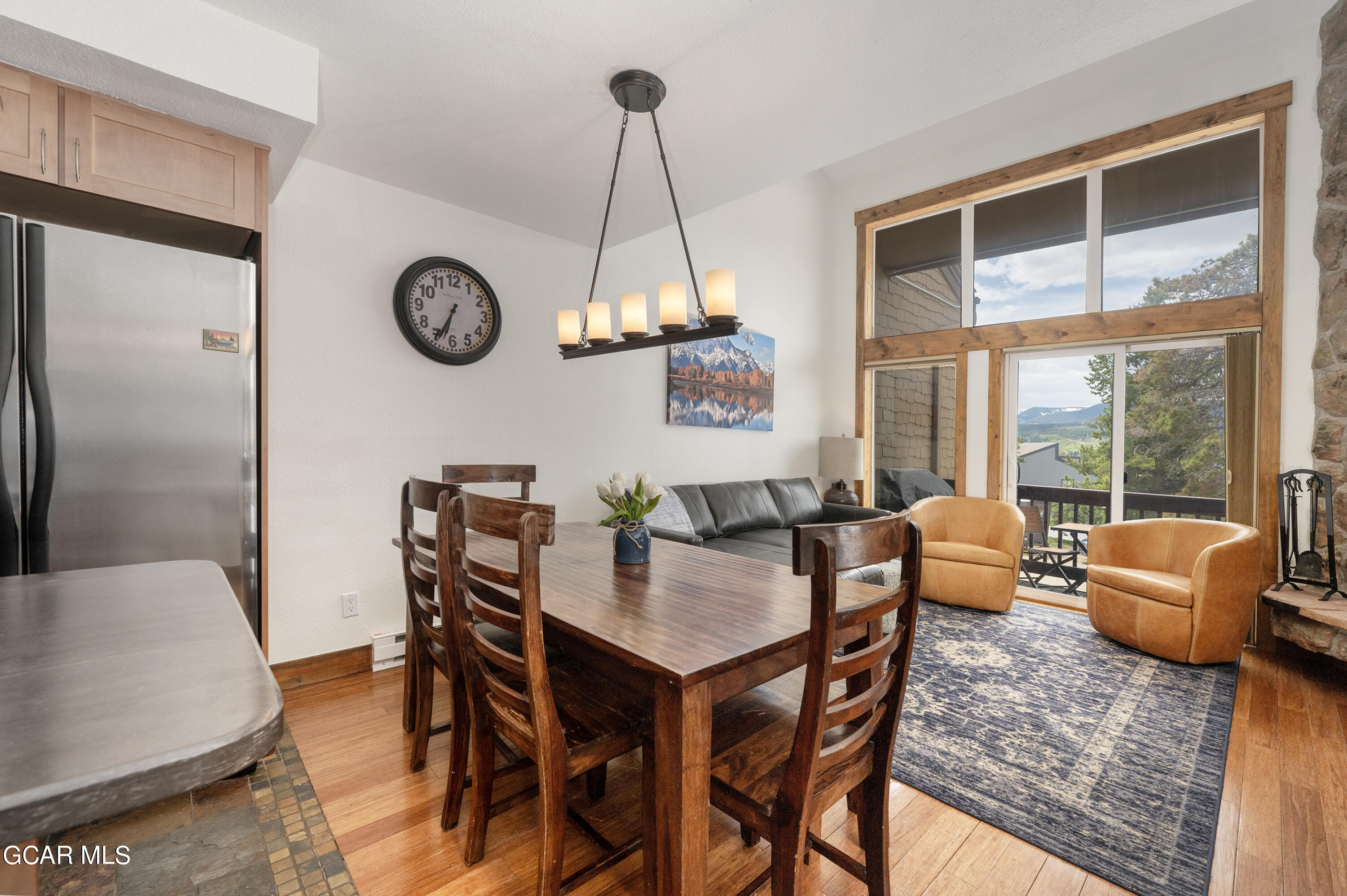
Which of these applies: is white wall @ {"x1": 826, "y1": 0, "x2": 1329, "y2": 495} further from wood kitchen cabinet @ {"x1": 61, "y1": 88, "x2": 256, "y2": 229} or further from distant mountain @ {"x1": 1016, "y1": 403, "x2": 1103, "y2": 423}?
wood kitchen cabinet @ {"x1": 61, "y1": 88, "x2": 256, "y2": 229}

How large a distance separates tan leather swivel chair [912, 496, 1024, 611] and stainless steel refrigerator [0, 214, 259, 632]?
12.3 ft

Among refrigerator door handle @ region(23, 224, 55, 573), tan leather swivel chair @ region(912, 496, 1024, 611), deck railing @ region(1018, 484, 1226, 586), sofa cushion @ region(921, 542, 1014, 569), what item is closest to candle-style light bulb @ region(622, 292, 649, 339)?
refrigerator door handle @ region(23, 224, 55, 573)

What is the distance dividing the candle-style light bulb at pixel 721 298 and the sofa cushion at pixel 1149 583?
120 inches

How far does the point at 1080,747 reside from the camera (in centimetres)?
225

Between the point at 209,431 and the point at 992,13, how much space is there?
121 inches

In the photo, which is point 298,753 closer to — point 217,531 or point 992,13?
point 217,531

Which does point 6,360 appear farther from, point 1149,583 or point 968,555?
point 1149,583

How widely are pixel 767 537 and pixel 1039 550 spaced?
8.01 ft

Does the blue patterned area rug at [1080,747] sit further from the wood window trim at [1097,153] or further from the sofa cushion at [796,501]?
the wood window trim at [1097,153]

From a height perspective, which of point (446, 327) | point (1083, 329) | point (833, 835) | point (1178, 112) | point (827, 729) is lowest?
point (833, 835)

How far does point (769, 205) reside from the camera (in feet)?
17.1

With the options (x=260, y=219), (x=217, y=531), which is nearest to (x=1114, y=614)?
(x=217, y=531)

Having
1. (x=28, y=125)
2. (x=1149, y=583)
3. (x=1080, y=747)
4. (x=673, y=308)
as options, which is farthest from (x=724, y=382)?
(x=28, y=125)

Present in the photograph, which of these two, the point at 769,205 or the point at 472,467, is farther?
the point at 769,205
